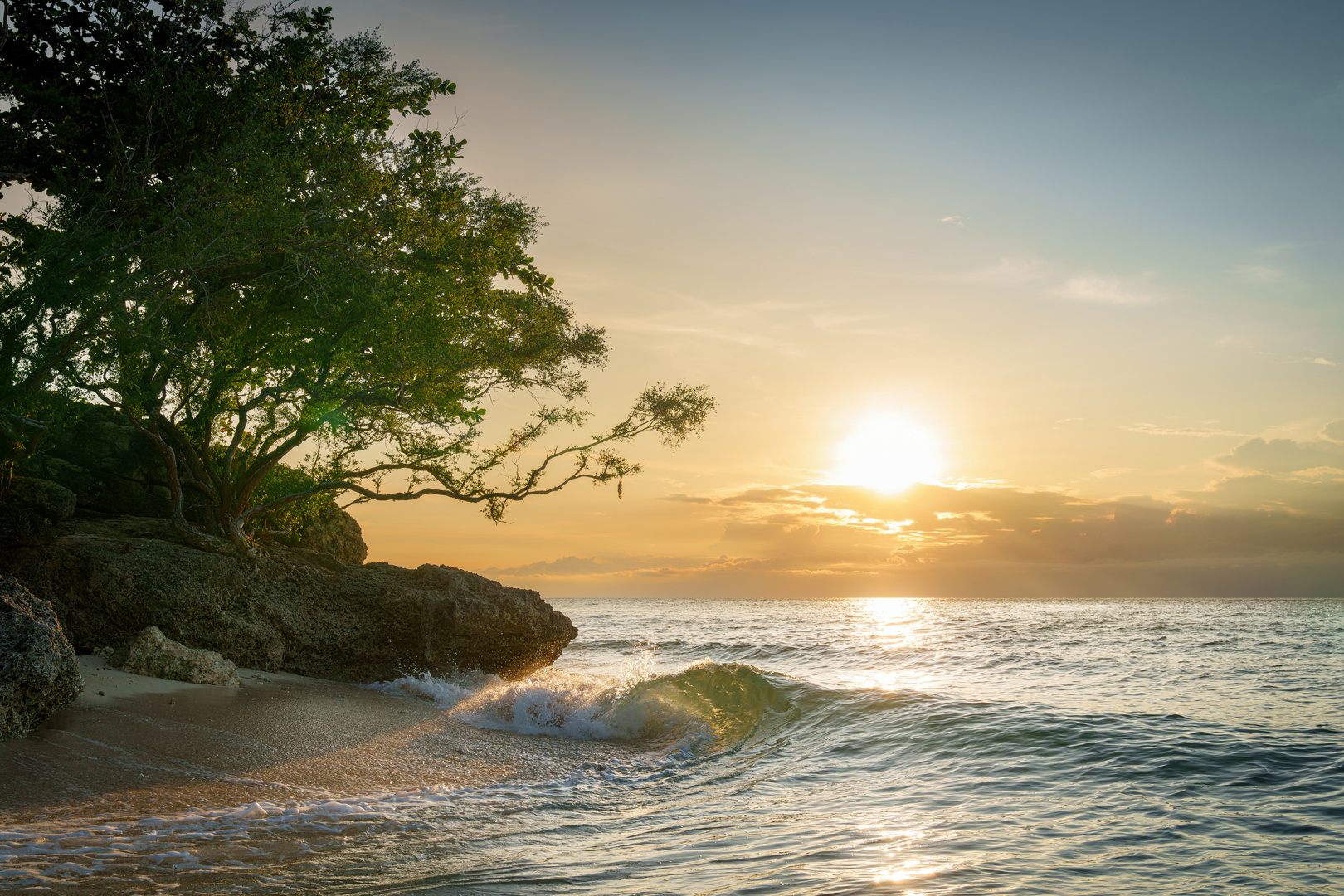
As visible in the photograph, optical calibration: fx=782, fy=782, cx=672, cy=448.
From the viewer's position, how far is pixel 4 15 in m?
11.1

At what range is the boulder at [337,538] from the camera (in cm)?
1862

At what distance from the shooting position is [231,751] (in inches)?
341

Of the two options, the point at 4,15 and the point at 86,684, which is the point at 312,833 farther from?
the point at 4,15

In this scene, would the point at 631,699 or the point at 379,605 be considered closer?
the point at 631,699

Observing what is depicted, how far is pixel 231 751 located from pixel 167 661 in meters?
3.71

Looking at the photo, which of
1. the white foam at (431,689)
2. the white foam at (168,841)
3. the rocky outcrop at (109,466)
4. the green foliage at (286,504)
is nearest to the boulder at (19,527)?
the rocky outcrop at (109,466)

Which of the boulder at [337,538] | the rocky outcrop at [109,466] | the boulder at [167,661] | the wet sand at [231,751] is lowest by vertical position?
the wet sand at [231,751]

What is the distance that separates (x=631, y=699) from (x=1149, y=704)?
9.73 m

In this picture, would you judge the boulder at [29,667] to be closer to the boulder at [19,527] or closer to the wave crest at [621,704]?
the boulder at [19,527]

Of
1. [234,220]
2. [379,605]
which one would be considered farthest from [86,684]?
[234,220]

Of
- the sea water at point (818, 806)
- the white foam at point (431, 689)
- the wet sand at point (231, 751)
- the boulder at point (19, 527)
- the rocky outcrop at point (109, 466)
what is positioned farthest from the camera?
the rocky outcrop at point (109, 466)

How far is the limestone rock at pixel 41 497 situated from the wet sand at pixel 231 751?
271 centimetres

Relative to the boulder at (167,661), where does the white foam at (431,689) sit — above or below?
below

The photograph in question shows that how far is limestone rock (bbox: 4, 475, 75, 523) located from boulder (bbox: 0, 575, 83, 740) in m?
5.19
